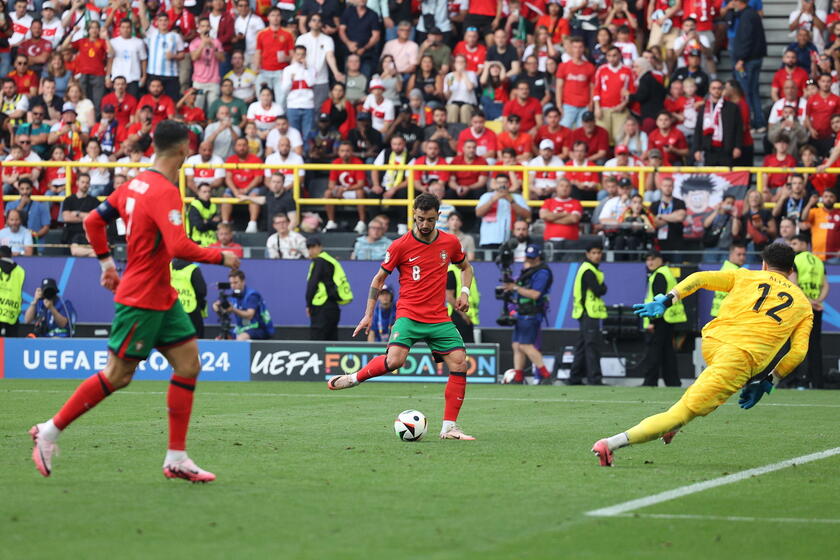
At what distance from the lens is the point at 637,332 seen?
2127 cm

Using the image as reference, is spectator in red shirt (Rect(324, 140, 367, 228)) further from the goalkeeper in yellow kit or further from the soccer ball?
the goalkeeper in yellow kit

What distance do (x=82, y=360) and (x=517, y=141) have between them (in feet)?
26.5

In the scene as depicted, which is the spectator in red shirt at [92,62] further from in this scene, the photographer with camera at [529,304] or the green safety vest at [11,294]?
the photographer with camera at [529,304]

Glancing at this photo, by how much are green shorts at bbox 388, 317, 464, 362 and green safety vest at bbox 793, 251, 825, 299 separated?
30.4 ft

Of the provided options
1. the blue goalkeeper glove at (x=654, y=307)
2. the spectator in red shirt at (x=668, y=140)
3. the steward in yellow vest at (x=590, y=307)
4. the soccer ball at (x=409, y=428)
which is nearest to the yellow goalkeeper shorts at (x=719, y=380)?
the blue goalkeeper glove at (x=654, y=307)

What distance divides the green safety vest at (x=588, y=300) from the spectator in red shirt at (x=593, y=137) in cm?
276

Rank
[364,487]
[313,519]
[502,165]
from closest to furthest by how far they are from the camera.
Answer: [313,519] < [364,487] < [502,165]

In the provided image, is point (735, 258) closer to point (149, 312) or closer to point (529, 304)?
point (529, 304)

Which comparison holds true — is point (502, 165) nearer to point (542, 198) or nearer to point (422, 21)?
point (542, 198)

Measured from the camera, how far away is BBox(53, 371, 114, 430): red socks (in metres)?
8.53

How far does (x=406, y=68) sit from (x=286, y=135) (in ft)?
8.98

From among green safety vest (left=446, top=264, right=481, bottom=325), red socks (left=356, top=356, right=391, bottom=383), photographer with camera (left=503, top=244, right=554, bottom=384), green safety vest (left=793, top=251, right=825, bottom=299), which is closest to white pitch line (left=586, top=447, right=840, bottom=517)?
red socks (left=356, top=356, right=391, bottom=383)

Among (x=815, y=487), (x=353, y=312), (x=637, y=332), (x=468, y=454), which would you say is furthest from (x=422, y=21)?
(x=815, y=487)

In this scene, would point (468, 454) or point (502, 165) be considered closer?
point (468, 454)
